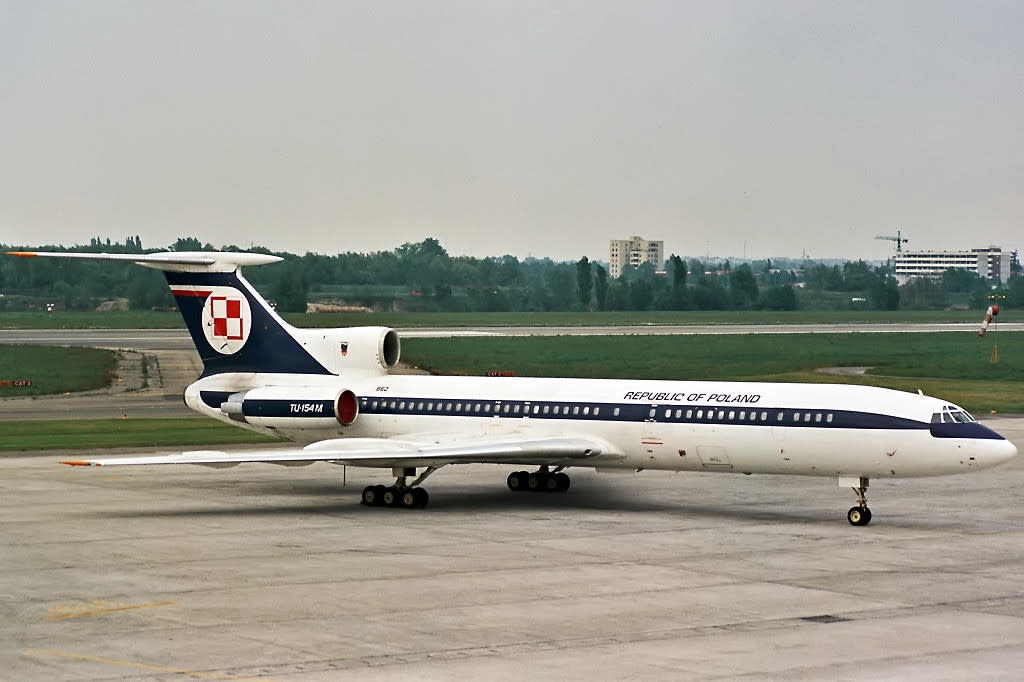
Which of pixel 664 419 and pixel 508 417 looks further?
pixel 508 417

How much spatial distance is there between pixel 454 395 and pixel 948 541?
11837 millimetres

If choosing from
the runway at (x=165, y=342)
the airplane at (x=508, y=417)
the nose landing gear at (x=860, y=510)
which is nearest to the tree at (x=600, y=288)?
the runway at (x=165, y=342)

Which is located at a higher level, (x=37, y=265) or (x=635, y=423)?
(x=37, y=265)

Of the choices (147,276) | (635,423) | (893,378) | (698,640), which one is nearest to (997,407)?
(893,378)

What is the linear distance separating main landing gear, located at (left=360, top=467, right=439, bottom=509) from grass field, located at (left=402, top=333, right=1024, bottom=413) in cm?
Result: 3167

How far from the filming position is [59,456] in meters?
41.5

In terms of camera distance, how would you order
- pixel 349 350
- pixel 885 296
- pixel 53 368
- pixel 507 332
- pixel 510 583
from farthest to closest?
pixel 885 296, pixel 507 332, pixel 53 368, pixel 349 350, pixel 510 583

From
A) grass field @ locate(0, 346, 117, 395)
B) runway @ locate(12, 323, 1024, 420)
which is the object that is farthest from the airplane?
grass field @ locate(0, 346, 117, 395)

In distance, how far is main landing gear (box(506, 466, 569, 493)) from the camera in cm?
3494

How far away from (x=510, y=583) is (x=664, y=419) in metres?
9.11

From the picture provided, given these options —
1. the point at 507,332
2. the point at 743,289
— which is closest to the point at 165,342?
the point at 507,332

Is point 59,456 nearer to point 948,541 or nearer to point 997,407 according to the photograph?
point 948,541

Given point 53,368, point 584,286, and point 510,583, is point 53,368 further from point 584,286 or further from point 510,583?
point 584,286

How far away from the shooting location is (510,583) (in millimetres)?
22938
